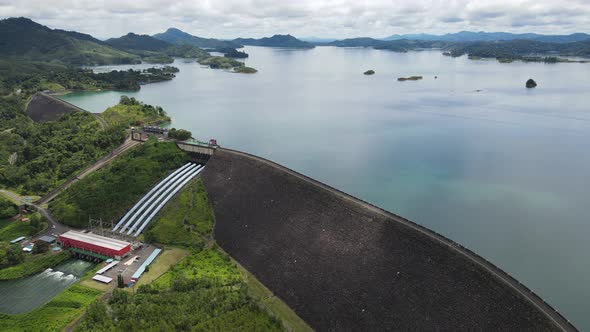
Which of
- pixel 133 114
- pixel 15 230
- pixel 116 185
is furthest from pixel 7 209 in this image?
pixel 133 114

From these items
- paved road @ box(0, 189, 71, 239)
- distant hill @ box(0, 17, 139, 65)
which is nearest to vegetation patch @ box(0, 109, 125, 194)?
paved road @ box(0, 189, 71, 239)

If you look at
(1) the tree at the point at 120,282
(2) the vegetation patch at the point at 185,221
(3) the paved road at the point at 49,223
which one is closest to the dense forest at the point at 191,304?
(1) the tree at the point at 120,282

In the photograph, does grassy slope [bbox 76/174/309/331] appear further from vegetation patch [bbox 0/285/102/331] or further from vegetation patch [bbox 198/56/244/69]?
vegetation patch [bbox 198/56/244/69]

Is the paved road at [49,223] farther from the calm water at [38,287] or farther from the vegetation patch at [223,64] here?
the vegetation patch at [223,64]

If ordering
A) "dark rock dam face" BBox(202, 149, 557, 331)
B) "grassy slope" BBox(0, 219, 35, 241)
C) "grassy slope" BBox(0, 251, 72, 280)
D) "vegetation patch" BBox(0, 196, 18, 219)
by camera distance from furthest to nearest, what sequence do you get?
"vegetation patch" BBox(0, 196, 18, 219) < "grassy slope" BBox(0, 219, 35, 241) < "grassy slope" BBox(0, 251, 72, 280) < "dark rock dam face" BBox(202, 149, 557, 331)

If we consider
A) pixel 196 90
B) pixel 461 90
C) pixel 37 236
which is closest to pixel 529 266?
pixel 37 236

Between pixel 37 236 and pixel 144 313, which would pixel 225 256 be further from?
pixel 37 236
